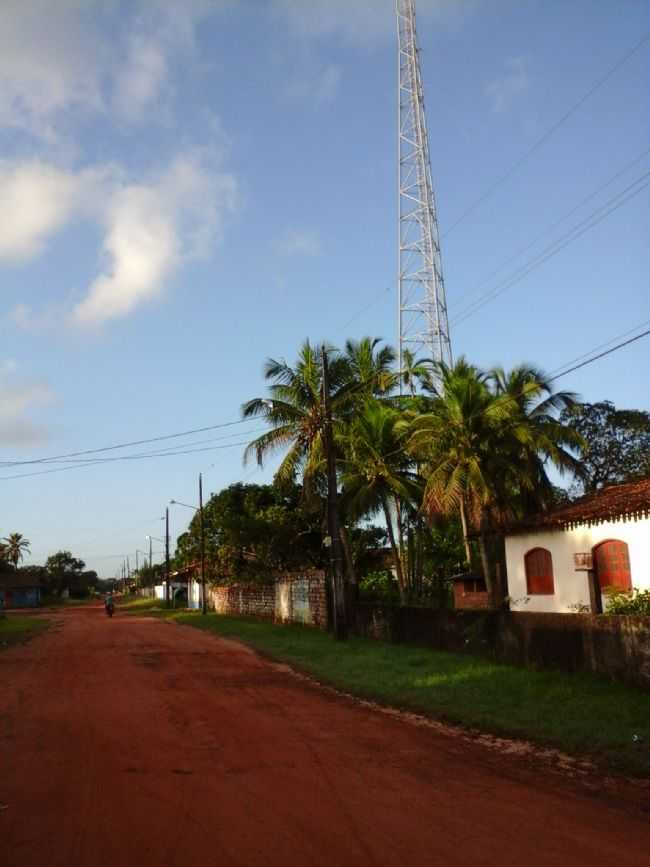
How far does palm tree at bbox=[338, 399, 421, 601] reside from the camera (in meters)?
29.4

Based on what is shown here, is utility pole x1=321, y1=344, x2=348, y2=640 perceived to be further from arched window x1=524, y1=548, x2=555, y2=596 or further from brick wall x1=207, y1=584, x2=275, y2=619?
brick wall x1=207, y1=584, x2=275, y2=619

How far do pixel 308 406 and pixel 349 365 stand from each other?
7.73ft

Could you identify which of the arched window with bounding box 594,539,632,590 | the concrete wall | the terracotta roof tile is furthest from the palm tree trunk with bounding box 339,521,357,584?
the concrete wall

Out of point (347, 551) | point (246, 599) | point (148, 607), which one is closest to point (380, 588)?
point (347, 551)

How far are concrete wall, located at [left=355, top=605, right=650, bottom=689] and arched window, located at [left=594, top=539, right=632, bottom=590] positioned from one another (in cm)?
656

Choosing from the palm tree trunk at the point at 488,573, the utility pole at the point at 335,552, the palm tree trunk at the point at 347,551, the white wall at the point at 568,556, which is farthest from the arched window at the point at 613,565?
the palm tree trunk at the point at 347,551

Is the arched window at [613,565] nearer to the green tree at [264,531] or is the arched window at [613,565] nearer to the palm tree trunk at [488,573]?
the palm tree trunk at [488,573]

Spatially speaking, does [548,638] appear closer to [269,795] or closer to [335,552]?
[269,795]

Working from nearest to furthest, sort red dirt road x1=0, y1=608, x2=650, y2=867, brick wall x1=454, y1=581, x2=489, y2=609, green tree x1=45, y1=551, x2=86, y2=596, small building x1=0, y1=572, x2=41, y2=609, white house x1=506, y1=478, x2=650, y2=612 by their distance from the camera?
red dirt road x1=0, y1=608, x2=650, y2=867 < white house x1=506, y1=478, x2=650, y2=612 < brick wall x1=454, y1=581, x2=489, y2=609 < small building x1=0, y1=572, x2=41, y2=609 < green tree x1=45, y1=551, x2=86, y2=596

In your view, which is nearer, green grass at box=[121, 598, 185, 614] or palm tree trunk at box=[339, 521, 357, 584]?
palm tree trunk at box=[339, 521, 357, 584]

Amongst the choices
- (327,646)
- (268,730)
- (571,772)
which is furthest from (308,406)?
(571,772)

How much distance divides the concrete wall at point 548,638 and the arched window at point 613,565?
21.5 feet

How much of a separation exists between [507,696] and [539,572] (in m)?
15.4

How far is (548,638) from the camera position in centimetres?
1434
